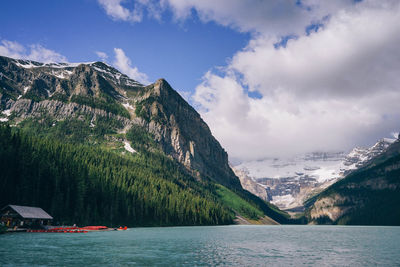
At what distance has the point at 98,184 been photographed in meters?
148

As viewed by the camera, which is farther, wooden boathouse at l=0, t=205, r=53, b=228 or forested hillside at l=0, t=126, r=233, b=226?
forested hillside at l=0, t=126, r=233, b=226

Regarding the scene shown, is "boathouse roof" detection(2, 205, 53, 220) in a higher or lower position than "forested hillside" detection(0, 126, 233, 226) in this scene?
lower

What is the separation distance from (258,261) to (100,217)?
10828 centimetres

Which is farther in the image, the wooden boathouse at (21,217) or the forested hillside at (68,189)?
the forested hillside at (68,189)

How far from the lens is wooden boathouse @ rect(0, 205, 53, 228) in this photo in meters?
93.2

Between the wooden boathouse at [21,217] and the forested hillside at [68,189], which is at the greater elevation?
the forested hillside at [68,189]

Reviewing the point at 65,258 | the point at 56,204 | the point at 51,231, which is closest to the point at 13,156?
the point at 56,204

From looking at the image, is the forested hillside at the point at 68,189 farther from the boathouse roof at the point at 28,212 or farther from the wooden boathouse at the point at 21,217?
the wooden boathouse at the point at 21,217

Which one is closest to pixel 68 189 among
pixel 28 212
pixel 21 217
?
pixel 28 212

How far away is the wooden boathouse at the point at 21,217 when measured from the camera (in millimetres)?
93250

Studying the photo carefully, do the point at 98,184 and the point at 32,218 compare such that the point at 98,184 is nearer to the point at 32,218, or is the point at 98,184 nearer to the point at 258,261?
the point at 32,218

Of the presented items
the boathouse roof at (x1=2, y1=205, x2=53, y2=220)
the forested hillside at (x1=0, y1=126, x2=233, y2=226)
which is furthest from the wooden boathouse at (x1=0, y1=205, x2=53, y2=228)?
the forested hillside at (x1=0, y1=126, x2=233, y2=226)

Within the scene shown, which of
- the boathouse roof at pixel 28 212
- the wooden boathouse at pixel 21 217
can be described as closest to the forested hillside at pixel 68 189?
the boathouse roof at pixel 28 212

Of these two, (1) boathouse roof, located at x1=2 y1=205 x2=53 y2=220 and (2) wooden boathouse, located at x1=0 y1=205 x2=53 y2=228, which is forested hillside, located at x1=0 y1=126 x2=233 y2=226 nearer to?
(1) boathouse roof, located at x1=2 y1=205 x2=53 y2=220
